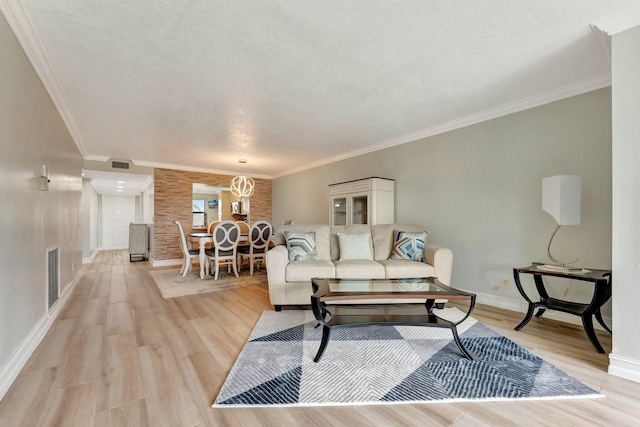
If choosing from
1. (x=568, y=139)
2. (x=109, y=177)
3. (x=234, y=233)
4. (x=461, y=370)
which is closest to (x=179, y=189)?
(x=109, y=177)

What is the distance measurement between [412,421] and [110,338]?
2.39m

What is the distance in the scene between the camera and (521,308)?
9.61 ft

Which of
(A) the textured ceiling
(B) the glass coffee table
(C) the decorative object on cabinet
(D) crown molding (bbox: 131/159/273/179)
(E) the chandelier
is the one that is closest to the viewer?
(A) the textured ceiling

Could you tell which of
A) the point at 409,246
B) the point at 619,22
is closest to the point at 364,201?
the point at 409,246

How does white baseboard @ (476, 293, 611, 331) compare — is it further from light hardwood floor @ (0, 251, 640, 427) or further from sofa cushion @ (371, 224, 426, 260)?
sofa cushion @ (371, 224, 426, 260)

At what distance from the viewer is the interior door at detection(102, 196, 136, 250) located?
356 inches

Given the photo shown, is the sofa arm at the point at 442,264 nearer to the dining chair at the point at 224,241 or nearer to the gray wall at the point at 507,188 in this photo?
the gray wall at the point at 507,188

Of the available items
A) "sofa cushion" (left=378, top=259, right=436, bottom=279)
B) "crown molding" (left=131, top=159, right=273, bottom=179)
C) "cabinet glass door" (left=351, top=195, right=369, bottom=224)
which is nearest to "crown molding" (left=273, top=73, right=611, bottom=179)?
"cabinet glass door" (left=351, top=195, right=369, bottom=224)

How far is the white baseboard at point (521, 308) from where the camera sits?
2.58 m

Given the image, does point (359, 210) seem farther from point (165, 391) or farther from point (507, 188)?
point (165, 391)

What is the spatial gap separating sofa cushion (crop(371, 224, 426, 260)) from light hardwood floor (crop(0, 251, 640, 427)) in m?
1.19

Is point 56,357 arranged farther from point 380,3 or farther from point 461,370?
point 380,3

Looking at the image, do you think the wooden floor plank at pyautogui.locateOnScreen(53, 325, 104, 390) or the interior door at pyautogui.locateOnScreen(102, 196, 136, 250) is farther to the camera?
the interior door at pyautogui.locateOnScreen(102, 196, 136, 250)

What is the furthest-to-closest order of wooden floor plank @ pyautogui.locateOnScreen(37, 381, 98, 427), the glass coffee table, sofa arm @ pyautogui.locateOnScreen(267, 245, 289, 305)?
sofa arm @ pyautogui.locateOnScreen(267, 245, 289, 305) < the glass coffee table < wooden floor plank @ pyautogui.locateOnScreen(37, 381, 98, 427)
